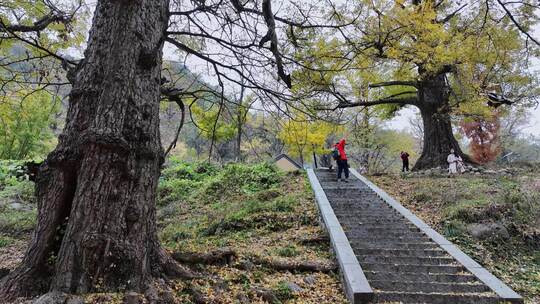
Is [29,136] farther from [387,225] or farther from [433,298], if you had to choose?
[433,298]

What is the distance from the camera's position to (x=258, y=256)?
583 centimetres

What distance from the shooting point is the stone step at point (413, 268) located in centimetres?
620

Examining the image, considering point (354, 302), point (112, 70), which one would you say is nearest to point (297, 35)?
point (112, 70)

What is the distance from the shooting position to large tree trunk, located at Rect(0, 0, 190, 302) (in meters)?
3.34

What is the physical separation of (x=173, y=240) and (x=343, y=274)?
3980 mm

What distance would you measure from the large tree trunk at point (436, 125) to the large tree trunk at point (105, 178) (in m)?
14.4

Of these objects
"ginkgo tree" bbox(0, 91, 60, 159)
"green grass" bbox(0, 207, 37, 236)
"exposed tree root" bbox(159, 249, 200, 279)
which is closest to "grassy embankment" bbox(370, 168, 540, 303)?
"exposed tree root" bbox(159, 249, 200, 279)

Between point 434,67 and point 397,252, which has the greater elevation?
point 434,67

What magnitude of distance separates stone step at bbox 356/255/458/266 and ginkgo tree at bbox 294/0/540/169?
2.88 meters

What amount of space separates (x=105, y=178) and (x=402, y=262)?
5219 millimetres

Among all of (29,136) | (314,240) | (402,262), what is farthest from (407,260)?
(29,136)

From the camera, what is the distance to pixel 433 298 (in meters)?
5.15

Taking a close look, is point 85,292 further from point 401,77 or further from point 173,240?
point 401,77

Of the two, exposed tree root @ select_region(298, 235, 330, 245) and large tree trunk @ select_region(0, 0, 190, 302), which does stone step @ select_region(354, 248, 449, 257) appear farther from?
large tree trunk @ select_region(0, 0, 190, 302)
